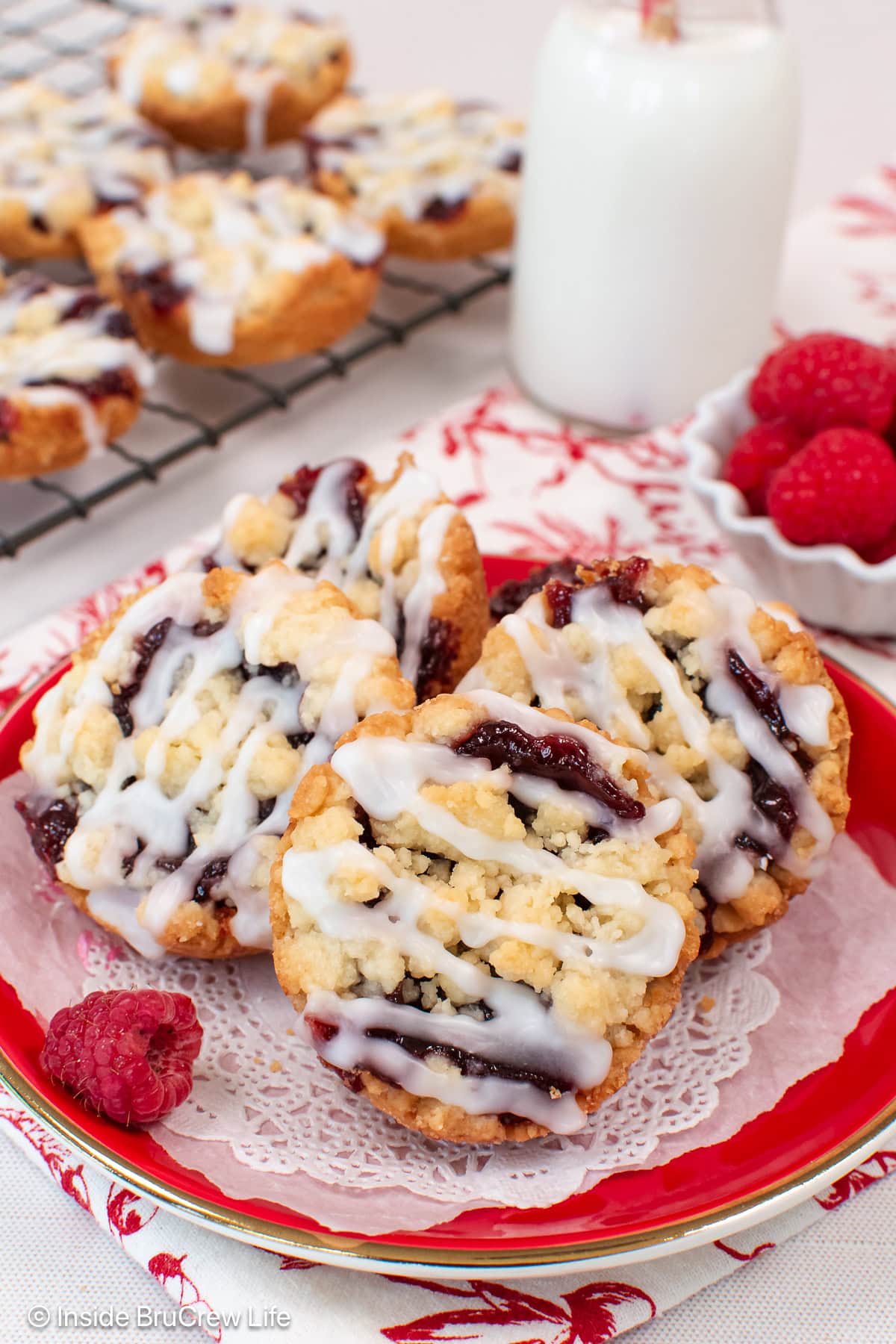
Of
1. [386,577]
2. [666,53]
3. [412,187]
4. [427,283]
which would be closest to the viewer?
[386,577]

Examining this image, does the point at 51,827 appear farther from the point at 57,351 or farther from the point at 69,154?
the point at 69,154

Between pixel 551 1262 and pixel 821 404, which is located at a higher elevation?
pixel 821 404

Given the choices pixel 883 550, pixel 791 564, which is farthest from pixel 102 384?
pixel 883 550

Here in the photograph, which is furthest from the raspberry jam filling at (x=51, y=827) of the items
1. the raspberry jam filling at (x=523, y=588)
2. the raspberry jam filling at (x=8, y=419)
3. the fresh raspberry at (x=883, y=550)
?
the fresh raspberry at (x=883, y=550)

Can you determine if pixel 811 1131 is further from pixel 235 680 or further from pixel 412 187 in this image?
pixel 412 187

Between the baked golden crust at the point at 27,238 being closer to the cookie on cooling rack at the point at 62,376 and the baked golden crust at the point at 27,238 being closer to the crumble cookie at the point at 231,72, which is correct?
the cookie on cooling rack at the point at 62,376

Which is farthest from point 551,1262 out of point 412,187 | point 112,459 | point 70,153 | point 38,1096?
point 70,153

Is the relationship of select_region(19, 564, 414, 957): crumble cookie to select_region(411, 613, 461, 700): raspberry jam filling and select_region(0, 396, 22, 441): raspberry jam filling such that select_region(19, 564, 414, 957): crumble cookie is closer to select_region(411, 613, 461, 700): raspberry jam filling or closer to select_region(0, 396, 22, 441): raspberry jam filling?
select_region(411, 613, 461, 700): raspberry jam filling
